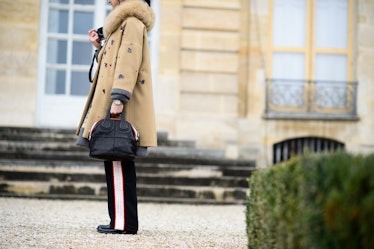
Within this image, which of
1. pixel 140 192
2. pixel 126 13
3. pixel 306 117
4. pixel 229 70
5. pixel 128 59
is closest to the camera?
pixel 128 59

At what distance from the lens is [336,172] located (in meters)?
2.40

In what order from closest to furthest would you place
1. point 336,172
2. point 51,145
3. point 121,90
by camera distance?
point 336,172 < point 121,90 < point 51,145

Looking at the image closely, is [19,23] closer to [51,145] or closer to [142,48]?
[51,145]

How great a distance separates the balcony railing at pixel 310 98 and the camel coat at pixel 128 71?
6.73m

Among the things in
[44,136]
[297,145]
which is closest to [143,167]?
[44,136]

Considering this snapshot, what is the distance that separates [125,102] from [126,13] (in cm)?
68

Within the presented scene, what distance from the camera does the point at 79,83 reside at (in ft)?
37.4

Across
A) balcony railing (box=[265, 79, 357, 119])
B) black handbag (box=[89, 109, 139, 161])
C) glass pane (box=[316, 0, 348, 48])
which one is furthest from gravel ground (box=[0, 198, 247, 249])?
glass pane (box=[316, 0, 348, 48])

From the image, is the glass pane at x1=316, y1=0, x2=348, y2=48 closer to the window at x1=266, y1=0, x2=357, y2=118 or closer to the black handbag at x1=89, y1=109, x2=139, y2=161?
the window at x1=266, y1=0, x2=357, y2=118

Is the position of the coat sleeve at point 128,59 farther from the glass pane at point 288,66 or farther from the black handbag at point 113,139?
the glass pane at point 288,66

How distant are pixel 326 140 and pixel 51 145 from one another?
4.60m

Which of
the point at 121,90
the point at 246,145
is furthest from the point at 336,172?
the point at 246,145

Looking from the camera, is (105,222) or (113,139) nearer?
(113,139)

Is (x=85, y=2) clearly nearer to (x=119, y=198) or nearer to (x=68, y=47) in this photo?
(x=68, y=47)
